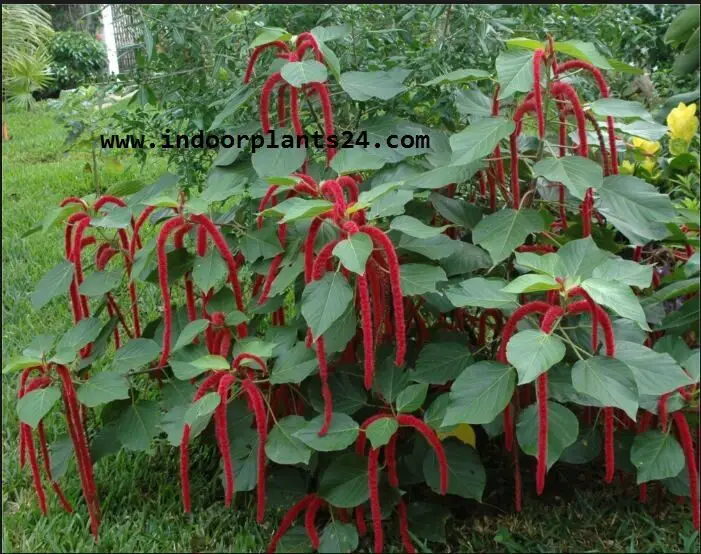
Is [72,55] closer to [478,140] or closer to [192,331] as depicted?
[192,331]

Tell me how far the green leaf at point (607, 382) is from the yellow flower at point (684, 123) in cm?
61

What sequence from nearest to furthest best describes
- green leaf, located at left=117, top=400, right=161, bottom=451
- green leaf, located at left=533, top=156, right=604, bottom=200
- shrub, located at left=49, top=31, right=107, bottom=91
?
green leaf, located at left=533, top=156, right=604, bottom=200 < green leaf, located at left=117, top=400, right=161, bottom=451 < shrub, located at left=49, top=31, right=107, bottom=91

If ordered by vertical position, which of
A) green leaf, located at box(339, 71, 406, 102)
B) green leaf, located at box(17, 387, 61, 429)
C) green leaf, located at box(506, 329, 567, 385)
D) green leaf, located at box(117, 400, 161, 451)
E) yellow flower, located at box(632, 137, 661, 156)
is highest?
green leaf, located at box(339, 71, 406, 102)

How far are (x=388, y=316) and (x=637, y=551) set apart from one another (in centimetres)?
77

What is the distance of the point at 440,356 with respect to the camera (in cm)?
179

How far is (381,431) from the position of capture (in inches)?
64.1

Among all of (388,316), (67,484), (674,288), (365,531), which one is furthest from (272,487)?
(674,288)

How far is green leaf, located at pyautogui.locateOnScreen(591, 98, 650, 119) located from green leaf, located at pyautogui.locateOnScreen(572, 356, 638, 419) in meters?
0.50

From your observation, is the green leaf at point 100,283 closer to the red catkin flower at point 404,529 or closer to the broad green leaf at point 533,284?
the red catkin flower at point 404,529

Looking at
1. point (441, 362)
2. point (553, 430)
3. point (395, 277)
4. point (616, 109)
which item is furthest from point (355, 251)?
point (616, 109)

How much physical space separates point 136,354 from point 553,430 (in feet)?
3.11

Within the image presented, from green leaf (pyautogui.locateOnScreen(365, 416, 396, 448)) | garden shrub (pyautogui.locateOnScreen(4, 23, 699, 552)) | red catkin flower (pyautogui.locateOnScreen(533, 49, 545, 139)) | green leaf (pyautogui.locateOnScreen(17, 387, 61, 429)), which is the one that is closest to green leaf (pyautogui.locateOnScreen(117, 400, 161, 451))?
garden shrub (pyautogui.locateOnScreen(4, 23, 699, 552))

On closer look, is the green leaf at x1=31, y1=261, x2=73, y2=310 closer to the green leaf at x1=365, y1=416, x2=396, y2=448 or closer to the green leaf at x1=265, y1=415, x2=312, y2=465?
the green leaf at x1=265, y1=415, x2=312, y2=465

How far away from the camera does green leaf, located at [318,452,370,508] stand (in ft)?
5.76
